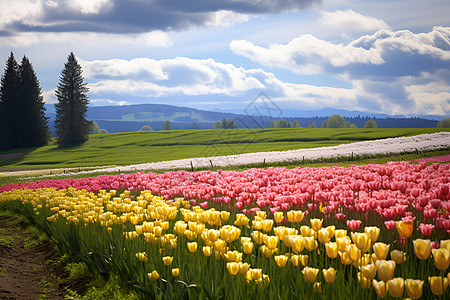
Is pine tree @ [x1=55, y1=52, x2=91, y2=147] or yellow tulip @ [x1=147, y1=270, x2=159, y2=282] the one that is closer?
yellow tulip @ [x1=147, y1=270, x2=159, y2=282]

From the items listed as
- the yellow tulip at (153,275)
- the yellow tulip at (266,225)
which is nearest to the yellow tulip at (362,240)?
the yellow tulip at (266,225)

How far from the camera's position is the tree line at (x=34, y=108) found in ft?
255

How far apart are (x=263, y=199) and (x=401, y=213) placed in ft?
8.00

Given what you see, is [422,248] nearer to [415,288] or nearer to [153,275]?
[415,288]

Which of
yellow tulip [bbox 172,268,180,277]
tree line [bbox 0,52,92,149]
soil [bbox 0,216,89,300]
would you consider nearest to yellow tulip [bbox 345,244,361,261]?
yellow tulip [bbox 172,268,180,277]

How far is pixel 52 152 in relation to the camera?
6875 centimetres

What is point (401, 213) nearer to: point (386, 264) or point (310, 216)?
point (310, 216)

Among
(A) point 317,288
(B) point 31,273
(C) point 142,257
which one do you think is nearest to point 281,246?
(A) point 317,288

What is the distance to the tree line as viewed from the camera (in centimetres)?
7762

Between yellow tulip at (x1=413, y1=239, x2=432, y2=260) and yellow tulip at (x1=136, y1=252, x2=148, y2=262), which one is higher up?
yellow tulip at (x1=413, y1=239, x2=432, y2=260)

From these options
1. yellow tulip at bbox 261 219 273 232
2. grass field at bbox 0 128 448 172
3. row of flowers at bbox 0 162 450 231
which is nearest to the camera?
yellow tulip at bbox 261 219 273 232

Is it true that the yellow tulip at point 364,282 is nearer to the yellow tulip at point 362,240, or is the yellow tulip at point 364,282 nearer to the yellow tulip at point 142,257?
the yellow tulip at point 362,240

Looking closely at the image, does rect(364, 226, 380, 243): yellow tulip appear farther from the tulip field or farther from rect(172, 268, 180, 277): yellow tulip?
rect(172, 268, 180, 277): yellow tulip

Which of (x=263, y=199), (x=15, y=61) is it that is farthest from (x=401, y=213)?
(x=15, y=61)
